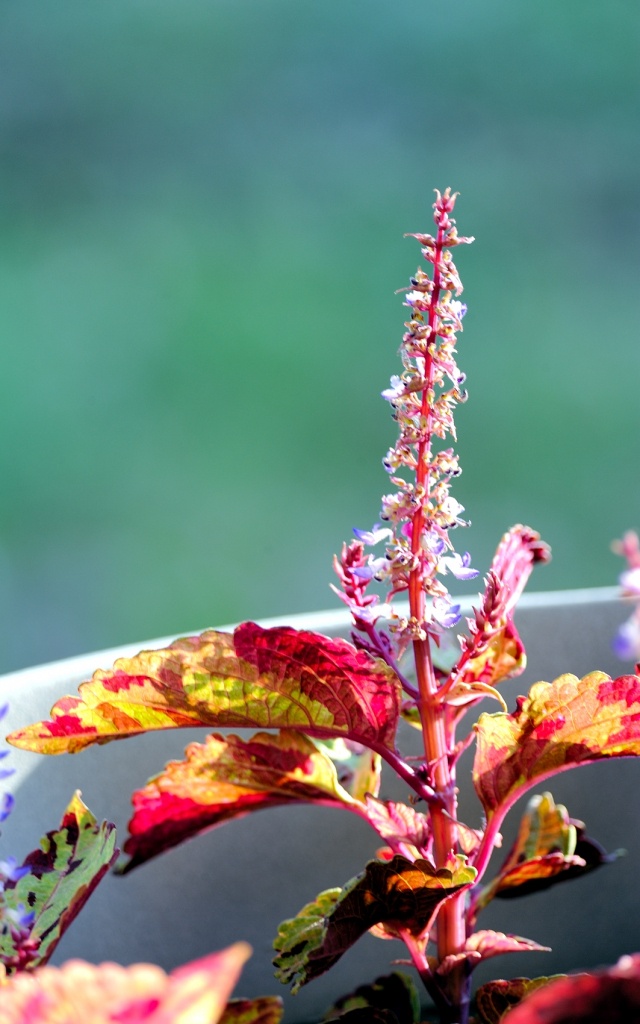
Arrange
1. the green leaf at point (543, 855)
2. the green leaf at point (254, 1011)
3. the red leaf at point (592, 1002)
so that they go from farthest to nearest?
1. the green leaf at point (543, 855)
2. the green leaf at point (254, 1011)
3. the red leaf at point (592, 1002)

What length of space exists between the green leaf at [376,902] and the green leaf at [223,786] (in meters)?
0.05

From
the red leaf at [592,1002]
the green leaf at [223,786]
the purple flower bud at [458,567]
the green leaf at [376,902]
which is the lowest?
the green leaf at [376,902]

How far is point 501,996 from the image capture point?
1.35 ft

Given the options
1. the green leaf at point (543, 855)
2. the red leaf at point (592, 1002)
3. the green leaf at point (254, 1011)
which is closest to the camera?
the red leaf at point (592, 1002)

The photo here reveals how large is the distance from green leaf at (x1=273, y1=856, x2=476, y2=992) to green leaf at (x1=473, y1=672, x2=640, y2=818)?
1.9 inches

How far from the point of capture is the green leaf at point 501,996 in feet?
1.34

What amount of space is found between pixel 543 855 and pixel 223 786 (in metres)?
0.15

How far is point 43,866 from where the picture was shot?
1.27 feet

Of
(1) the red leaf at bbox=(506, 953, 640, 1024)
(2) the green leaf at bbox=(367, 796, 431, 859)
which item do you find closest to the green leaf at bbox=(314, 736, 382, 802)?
(2) the green leaf at bbox=(367, 796, 431, 859)

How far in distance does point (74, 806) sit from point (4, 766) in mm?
92

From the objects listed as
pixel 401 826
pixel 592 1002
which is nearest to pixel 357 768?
pixel 401 826

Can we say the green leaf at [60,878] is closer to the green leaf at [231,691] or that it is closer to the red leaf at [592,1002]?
the green leaf at [231,691]

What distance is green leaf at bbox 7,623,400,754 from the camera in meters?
0.37

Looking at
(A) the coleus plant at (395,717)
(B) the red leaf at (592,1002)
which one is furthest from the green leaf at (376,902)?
(B) the red leaf at (592,1002)
